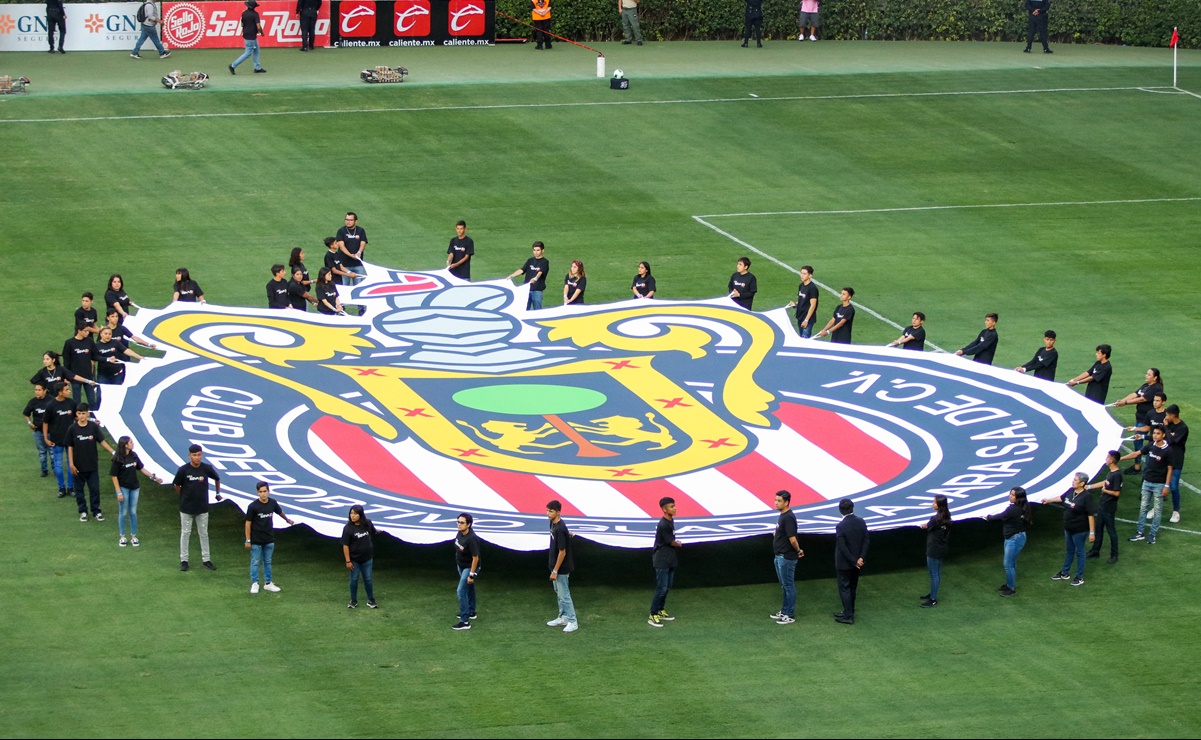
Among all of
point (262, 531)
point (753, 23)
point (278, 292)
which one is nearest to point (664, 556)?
point (262, 531)

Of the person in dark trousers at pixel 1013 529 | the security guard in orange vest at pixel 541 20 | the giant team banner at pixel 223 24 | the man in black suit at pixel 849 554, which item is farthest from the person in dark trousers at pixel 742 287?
the giant team banner at pixel 223 24

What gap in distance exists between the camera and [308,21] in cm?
5212

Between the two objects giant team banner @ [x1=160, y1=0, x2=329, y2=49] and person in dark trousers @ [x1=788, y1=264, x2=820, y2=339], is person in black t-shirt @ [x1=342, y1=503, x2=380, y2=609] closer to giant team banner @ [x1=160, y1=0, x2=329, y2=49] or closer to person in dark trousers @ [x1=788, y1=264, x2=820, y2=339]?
person in dark trousers @ [x1=788, y1=264, x2=820, y2=339]

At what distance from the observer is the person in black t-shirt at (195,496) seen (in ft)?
74.8

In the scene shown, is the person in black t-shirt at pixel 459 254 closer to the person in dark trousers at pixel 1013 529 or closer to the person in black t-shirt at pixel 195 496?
the person in black t-shirt at pixel 195 496

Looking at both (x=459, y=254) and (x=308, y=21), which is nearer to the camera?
(x=459, y=254)

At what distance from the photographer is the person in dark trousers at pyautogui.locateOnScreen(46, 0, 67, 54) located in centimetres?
4970

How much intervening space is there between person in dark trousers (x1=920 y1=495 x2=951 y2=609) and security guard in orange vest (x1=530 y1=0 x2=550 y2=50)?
33.7m

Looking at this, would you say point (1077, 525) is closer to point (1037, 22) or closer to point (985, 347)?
point (985, 347)

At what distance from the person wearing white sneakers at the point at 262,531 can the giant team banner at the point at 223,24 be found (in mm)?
31870

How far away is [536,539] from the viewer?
2200cm

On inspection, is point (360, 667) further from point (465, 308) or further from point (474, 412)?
Result: point (465, 308)

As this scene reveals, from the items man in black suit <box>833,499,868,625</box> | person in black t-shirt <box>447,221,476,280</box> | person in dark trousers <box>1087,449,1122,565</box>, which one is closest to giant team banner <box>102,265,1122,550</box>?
person in dark trousers <box>1087,449,1122,565</box>

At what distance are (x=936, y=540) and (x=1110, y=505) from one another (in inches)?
116
